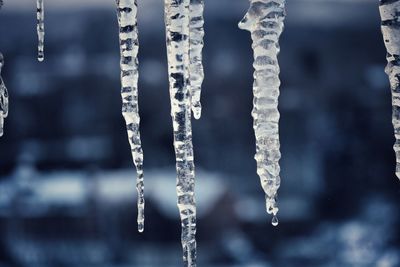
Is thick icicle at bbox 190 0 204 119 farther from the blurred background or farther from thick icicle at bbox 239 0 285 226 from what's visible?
the blurred background

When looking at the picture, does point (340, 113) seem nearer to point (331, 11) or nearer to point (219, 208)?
point (331, 11)

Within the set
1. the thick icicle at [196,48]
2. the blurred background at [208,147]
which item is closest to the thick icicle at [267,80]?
the thick icicle at [196,48]

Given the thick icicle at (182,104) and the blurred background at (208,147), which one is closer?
the thick icicle at (182,104)

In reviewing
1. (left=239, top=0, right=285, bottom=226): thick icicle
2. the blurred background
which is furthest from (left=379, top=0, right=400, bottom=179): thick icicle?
the blurred background

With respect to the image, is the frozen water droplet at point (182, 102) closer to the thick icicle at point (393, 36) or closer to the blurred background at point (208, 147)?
the thick icicle at point (393, 36)

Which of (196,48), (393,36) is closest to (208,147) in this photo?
(196,48)

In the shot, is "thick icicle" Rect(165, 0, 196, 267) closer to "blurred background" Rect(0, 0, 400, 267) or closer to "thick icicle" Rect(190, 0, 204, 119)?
"thick icicle" Rect(190, 0, 204, 119)

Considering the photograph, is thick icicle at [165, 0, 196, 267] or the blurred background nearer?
thick icicle at [165, 0, 196, 267]
